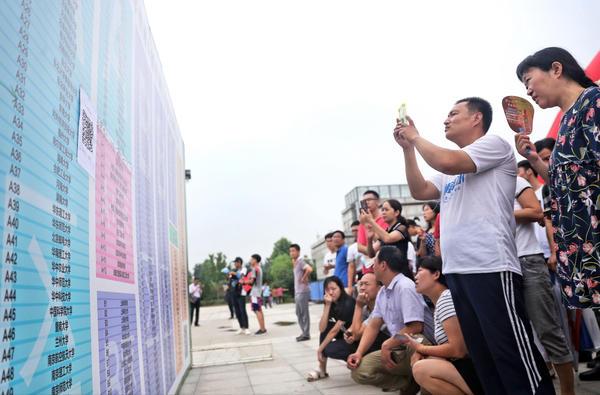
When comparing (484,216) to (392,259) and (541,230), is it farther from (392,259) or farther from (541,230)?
(541,230)

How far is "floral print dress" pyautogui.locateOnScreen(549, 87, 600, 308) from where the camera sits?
1.40 meters

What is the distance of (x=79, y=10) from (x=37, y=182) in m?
0.74

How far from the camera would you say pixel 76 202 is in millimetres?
1382

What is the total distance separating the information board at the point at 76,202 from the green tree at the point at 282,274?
54.8 m

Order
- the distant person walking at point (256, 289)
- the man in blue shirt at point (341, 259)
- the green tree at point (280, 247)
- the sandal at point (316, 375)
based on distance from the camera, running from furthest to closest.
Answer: the green tree at point (280, 247), the distant person walking at point (256, 289), the man in blue shirt at point (341, 259), the sandal at point (316, 375)

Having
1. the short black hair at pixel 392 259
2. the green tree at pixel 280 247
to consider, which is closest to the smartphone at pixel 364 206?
the short black hair at pixel 392 259

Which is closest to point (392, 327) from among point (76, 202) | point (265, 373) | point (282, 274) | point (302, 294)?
point (265, 373)

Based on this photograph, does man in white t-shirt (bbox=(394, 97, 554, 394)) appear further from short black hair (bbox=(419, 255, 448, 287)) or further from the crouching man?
the crouching man

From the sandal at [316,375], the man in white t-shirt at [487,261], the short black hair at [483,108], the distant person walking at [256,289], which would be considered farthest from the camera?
the distant person walking at [256,289]

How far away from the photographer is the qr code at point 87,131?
4.84 feet

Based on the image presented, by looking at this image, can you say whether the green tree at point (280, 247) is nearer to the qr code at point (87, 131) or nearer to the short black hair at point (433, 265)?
the short black hair at point (433, 265)

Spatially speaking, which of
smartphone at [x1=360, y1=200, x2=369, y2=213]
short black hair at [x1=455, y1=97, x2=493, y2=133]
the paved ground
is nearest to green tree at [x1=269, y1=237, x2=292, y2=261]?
the paved ground

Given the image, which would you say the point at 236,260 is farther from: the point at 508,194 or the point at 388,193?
the point at 388,193

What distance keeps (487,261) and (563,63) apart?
2.82 ft
